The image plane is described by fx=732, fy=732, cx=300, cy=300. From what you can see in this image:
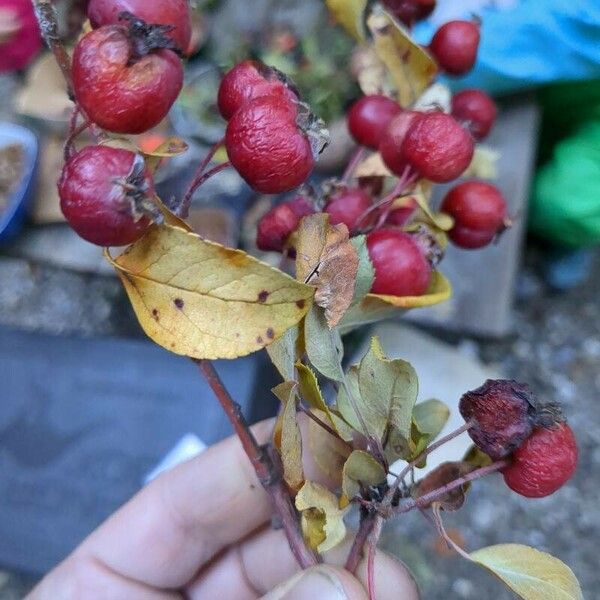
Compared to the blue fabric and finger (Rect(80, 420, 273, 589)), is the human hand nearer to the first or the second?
finger (Rect(80, 420, 273, 589))

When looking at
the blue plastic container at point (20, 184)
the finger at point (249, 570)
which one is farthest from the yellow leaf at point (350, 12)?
the blue plastic container at point (20, 184)

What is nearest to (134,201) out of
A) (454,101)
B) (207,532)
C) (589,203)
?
(454,101)

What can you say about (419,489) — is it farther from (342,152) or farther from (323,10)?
(323,10)

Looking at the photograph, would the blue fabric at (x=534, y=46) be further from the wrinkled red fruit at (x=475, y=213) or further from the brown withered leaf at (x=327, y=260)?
the brown withered leaf at (x=327, y=260)

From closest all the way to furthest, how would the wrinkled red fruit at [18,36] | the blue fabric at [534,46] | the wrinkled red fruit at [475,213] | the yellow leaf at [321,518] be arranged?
the yellow leaf at [321,518] → the wrinkled red fruit at [475,213] → the blue fabric at [534,46] → the wrinkled red fruit at [18,36]

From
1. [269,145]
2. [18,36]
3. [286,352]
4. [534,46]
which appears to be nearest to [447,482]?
[286,352]

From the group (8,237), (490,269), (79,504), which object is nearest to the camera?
(79,504)

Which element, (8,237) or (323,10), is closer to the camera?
(8,237)
